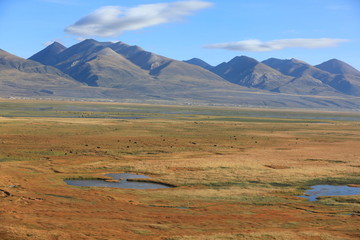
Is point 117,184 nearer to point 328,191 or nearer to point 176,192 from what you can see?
point 176,192

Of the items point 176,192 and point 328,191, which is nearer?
point 176,192

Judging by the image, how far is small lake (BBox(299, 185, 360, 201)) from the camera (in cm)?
3093

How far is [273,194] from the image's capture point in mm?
30625

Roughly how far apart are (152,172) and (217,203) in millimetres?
11560

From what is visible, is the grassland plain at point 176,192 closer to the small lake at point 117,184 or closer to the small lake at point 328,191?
the small lake at point 328,191

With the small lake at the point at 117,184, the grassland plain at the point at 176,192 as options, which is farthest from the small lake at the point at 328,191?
the small lake at the point at 117,184

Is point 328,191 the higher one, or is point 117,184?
point 328,191

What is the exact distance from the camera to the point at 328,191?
32.5 m

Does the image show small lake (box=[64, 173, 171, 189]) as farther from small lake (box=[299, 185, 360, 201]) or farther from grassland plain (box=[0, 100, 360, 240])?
small lake (box=[299, 185, 360, 201])

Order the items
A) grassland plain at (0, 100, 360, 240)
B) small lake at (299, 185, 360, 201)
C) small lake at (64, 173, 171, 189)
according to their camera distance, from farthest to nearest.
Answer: small lake at (64, 173, 171, 189) → small lake at (299, 185, 360, 201) → grassland plain at (0, 100, 360, 240)

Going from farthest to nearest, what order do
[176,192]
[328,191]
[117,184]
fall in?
[117,184], [328,191], [176,192]

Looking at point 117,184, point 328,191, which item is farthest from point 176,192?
point 328,191

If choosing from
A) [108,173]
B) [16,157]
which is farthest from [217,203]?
[16,157]

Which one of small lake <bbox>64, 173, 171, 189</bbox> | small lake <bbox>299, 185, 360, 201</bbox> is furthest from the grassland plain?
small lake <bbox>64, 173, 171, 189</bbox>
